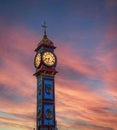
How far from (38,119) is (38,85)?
394 inches

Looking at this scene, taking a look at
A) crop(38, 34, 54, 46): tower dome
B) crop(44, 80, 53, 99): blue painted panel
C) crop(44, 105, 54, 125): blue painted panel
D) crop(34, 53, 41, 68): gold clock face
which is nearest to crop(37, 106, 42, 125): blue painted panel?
crop(44, 105, 54, 125): blue painted panel

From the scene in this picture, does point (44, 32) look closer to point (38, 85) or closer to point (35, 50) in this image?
point (35, 50)

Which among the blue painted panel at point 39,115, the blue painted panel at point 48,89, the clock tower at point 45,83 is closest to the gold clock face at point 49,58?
the clock tower at point 45,83

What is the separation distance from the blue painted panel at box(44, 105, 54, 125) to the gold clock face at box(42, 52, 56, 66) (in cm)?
1270

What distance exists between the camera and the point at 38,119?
93.2m

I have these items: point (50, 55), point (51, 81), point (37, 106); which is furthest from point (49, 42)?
point (37, 106)

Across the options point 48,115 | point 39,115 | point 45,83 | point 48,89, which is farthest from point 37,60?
point 48,115

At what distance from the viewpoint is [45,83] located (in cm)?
9481

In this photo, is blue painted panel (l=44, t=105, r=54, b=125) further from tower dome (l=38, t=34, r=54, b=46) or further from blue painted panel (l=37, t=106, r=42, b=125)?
tower dome (l=38, t=34, r=54, b=46)

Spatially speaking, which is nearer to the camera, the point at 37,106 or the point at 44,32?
the point at 37,106

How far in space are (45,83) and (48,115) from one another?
9205mm

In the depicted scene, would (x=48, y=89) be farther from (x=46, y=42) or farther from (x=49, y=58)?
(x=46, y=42)

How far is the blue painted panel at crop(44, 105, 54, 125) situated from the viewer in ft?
299

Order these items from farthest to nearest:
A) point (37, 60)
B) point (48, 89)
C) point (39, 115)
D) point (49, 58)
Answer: point (37, 60), point (49, 58), point (48, 89), point (39, 115)
